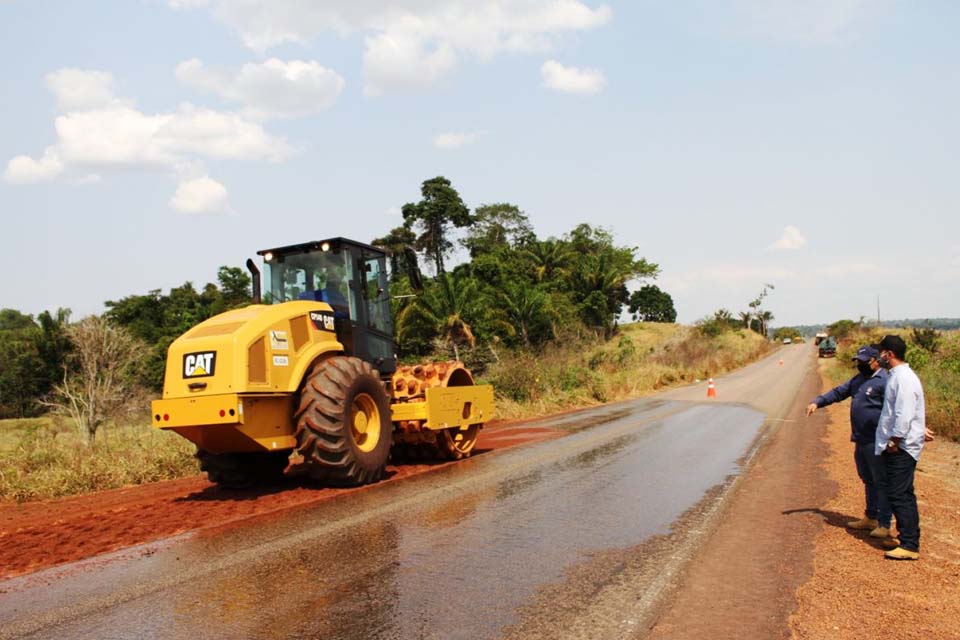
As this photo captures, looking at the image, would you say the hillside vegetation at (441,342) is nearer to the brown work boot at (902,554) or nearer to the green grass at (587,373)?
the green grass at (587,373)

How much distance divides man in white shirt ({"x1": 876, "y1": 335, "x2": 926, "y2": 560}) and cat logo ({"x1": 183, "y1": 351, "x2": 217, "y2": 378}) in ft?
20.8

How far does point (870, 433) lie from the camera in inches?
255

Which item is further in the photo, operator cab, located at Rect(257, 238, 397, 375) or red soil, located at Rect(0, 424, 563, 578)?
operator cab, located at Rect(257, 238, 397, 375)

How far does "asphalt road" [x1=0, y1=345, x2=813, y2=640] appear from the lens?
169 inches

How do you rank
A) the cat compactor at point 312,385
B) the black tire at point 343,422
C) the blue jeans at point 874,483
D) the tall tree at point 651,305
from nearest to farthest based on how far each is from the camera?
the blue jeans at point 874,483 → the cat compactor at point 312,385 → the black tire at point 343,422 → the tall tree at point 651,305

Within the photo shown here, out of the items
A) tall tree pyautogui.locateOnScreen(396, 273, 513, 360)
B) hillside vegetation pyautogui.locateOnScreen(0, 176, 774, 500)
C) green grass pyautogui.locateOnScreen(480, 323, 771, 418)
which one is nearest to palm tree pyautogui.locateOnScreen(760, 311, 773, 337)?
hillside vegetation pyautogui.locateOnScreen(0, 176, 774, 500)

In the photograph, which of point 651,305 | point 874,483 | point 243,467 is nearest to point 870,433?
point 874,483

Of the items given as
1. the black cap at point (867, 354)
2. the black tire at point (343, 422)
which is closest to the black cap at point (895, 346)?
the black cap at point (867, 354)

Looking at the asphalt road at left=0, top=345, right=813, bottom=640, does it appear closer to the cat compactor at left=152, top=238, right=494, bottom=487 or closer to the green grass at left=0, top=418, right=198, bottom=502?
the cat compactor at left=152, top=238, right=494, bottom=487

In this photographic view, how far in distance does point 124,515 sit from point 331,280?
3833mm

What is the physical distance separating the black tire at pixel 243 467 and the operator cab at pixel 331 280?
5.64ft

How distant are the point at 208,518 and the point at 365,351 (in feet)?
10.9

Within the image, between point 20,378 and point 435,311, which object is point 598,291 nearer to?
point 435,311

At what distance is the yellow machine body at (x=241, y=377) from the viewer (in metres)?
7.53
